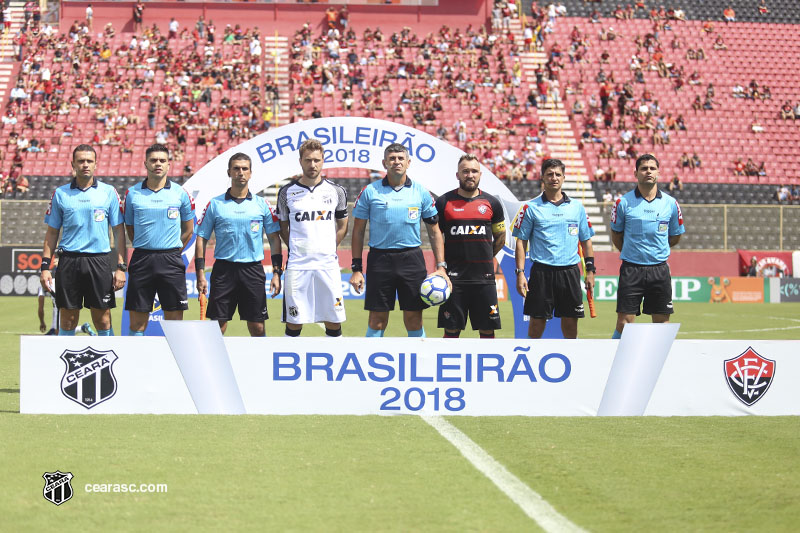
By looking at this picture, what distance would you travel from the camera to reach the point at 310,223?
813 cm

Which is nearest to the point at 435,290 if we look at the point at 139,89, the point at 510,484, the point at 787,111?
the point at 510,484

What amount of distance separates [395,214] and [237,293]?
1539mm

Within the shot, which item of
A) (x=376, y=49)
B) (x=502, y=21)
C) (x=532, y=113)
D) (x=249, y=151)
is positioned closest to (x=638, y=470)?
(x=249, y=151)

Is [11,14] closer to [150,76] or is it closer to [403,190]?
[150,76]

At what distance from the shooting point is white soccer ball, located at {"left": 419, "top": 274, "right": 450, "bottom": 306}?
7.73 meters

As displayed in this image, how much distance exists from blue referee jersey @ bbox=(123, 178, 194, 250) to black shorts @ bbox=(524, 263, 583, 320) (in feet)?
10.5

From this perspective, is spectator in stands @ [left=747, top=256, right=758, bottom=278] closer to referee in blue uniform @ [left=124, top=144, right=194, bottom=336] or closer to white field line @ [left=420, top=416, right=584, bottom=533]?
referee in blue uniform @ [left=124, top=144, right=194, bottom=336]

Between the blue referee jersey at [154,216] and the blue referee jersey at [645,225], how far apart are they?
4.08 m

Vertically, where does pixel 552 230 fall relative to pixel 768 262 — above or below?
above

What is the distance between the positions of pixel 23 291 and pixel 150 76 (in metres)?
12.7

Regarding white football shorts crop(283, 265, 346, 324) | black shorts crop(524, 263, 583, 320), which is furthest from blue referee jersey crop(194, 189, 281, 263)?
black shorts crop(524, 263, 583, 320)

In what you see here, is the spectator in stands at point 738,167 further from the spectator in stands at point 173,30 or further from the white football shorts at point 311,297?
the white football shorts at point 311,297

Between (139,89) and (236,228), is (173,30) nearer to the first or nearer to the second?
(139,89)

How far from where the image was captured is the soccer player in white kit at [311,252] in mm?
8109
